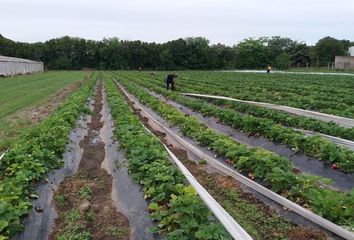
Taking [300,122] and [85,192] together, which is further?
[300,122]

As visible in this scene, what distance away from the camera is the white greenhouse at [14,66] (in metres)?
44.9

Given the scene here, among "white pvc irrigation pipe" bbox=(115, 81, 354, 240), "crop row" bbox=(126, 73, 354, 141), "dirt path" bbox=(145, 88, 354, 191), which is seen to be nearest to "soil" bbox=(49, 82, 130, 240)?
"white pvc irrigation pipe" bbox=(115, 81, 354, 240)

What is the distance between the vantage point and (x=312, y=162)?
8.29 metres

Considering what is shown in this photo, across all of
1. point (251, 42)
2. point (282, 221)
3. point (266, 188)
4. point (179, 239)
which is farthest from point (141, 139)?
point (251, 42)

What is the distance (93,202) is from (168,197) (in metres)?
1.57

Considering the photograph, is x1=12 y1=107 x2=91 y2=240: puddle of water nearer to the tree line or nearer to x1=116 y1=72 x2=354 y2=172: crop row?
x1=116 y1=72 x2=354 y2=172: crop row

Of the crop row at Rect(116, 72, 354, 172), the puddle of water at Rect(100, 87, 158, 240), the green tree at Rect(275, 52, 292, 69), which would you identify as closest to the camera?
the puddle of water at Rect(100, 87, 158, 240)

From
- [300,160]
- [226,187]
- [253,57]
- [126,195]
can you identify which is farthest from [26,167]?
[253,57]

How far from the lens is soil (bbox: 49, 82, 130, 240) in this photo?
18.5ft

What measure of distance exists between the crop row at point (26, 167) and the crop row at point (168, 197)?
5.08ft

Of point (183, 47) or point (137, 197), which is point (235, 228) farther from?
point (183, 47)

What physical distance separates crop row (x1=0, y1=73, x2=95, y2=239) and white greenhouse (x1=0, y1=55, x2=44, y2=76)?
36.5 metres

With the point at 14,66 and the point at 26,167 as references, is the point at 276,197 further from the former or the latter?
the point at 14,66

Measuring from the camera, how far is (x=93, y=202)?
6.78 metres
